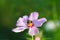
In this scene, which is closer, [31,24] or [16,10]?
[31,24]

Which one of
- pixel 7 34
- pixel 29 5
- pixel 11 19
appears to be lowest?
pixel 7 34

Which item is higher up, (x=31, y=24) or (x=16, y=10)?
(x=16, y=10)

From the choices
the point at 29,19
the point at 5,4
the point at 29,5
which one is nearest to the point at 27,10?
the point at 29,5

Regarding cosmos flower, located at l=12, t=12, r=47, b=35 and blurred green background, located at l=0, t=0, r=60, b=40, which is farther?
blurred green background, located at l=0, t=0, r=60, b=40

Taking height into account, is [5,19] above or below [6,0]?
below

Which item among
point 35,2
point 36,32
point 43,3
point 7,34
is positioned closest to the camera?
point 36,32

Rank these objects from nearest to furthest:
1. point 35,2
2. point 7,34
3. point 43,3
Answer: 1. point 7,34
2. point 43,3
3. point 35,2

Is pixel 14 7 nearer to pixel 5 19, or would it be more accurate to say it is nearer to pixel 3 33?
pixel 5 19

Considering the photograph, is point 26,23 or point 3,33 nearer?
point 26,23

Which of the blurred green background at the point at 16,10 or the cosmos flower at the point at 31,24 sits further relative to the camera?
the blurred green background at the point at 16,10

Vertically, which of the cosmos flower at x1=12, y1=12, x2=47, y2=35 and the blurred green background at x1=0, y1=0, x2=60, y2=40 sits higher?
the blurred green background at x1=0, y1=0, x2=60, y2=40

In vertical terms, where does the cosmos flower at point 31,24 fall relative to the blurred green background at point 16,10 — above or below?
below
